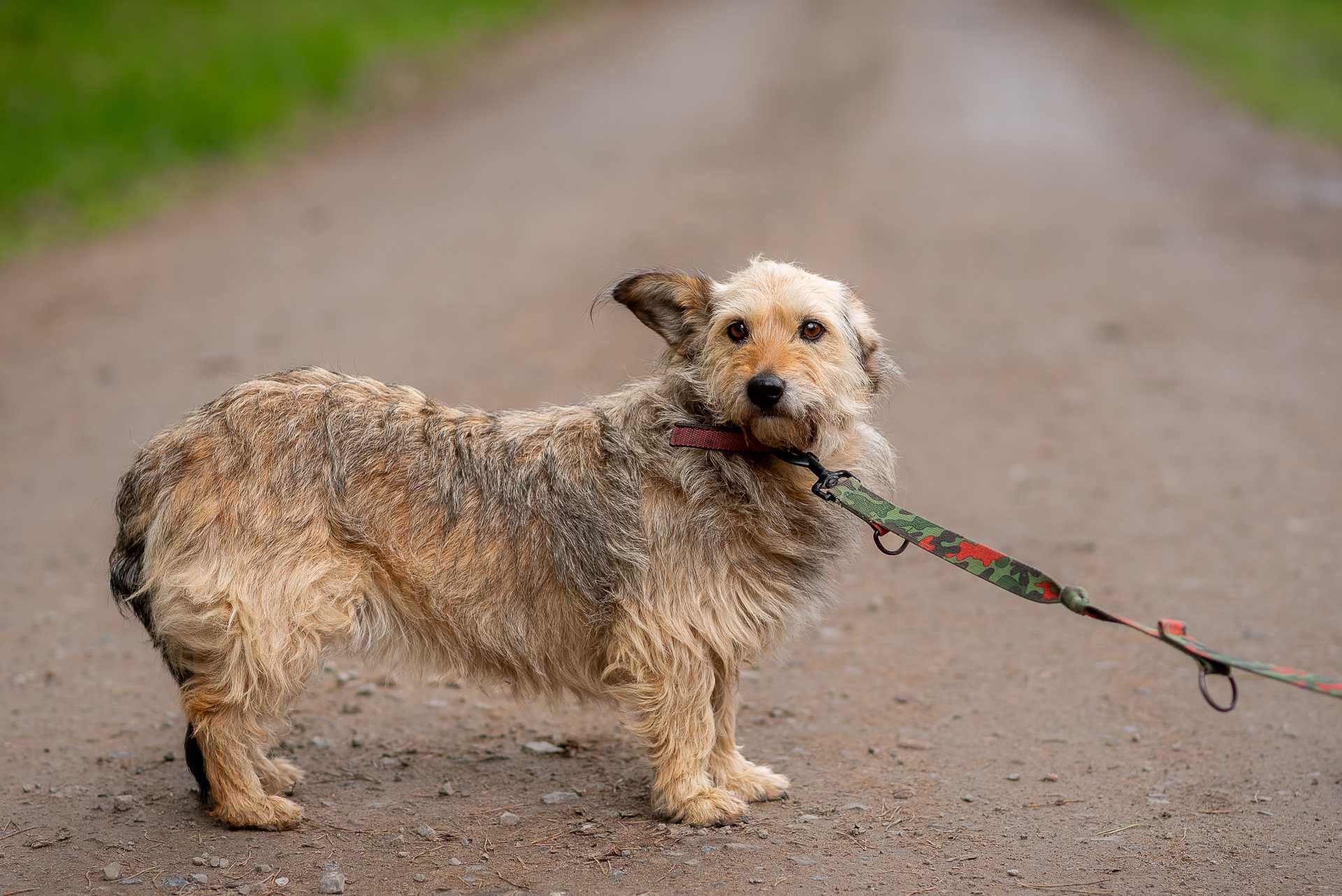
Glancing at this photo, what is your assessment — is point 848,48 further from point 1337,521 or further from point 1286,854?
point 1286,854

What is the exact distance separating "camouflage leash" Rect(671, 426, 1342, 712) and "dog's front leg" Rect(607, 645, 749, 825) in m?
0.72

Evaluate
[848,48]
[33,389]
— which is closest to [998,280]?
[33,389]

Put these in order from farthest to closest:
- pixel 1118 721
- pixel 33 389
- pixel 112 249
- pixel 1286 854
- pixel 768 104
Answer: pixel 768 104 → pixel 112 249 → pixel 33 389 → pixel 1118 721 → pixel 1286 854

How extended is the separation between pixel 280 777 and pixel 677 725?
1.49 meters

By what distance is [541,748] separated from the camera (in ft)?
17.2

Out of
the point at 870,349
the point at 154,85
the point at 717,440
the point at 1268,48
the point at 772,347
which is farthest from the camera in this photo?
the point at 1268,48

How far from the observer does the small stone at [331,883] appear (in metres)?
4.04

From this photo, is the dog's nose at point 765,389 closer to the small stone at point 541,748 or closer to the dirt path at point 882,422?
the dirt path at point 882,422

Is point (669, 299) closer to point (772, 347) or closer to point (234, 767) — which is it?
point (772, 347)

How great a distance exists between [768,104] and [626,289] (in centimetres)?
1517

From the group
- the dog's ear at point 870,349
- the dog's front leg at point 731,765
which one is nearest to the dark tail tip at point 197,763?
the dog's front leg at point 731,765

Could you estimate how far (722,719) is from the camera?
4.75 m

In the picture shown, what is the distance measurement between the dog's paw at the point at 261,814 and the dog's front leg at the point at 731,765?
148 centimetres

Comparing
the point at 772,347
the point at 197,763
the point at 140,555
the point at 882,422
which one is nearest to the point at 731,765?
the point at 772,347
